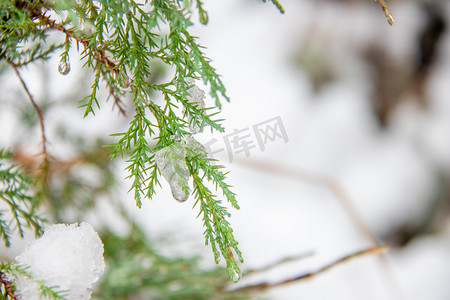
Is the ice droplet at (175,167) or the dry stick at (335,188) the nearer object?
the ice droplet at (175,167)

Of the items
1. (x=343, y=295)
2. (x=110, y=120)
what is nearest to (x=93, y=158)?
(x=110, y=120)

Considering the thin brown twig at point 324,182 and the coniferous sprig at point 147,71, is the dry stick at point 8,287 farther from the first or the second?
the thin brown twig at point 324,182

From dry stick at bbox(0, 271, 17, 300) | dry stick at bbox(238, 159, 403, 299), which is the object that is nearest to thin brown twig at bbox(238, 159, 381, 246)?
dry stick at bbox(238, 159, 403, 299)

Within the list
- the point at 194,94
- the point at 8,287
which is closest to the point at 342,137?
the point at 194,94

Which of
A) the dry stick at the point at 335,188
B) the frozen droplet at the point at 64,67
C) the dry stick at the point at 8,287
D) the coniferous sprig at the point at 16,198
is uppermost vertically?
the frozen droplet at the point at 64,67

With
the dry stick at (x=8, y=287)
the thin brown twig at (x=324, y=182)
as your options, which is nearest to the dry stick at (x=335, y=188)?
the thin brown twig at (x=324, y=182)

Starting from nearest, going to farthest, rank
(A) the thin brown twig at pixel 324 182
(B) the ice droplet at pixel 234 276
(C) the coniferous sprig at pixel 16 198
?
(B) the ice droplet at pixel 234 276 < (C) the coniferous sprig at pixel 16 198 < (A) the thin brown twig at pixel 324 182

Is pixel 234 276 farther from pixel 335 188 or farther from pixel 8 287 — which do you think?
pixel 335 188

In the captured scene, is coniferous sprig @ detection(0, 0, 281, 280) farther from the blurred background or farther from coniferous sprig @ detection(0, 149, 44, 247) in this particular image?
the blurred background
